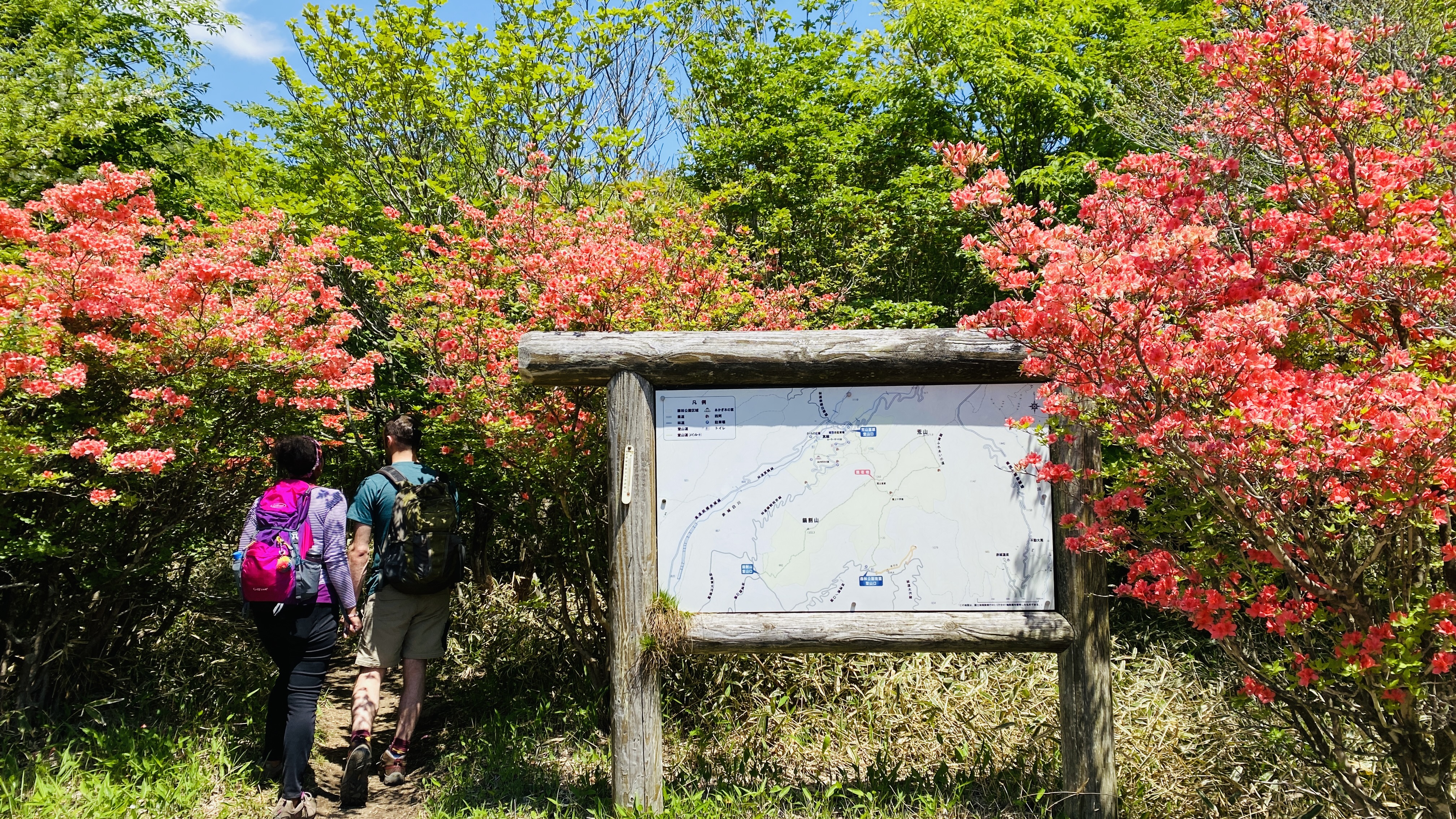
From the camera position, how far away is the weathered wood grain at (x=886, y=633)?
3.17 m

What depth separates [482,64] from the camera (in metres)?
8.30

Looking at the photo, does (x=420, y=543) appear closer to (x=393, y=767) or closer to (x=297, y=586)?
(x=297, y=586)

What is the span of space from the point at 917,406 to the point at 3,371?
329cm

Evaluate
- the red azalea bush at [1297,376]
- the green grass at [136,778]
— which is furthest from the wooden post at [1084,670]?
the green grass at [136,778]

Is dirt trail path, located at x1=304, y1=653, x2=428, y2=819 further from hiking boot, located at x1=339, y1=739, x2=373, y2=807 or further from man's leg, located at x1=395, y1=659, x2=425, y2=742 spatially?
man's leg, located at x1=395, y1=659, x2=425, y2=742

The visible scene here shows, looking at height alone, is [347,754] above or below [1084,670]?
below

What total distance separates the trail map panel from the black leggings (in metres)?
1.41

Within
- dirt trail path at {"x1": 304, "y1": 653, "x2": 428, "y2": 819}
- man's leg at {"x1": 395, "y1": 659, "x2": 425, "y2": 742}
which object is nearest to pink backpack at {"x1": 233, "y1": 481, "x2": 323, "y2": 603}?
man's leg at {"x1": 395, "y1": 659, "x2": 425, "y2": 742}

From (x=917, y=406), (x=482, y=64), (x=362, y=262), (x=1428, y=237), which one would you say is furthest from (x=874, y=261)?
(x=1428, y=237)

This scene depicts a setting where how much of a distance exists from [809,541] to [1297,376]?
164 centimetres

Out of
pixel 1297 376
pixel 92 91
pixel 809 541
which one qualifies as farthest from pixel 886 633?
pixel 92 91

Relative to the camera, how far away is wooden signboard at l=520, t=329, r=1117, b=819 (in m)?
3.18

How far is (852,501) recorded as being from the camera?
327cm

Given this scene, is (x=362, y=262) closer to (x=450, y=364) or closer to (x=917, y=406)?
(x=450, y=364)
